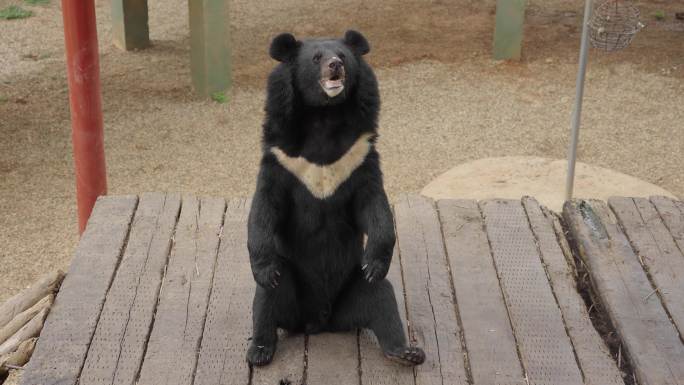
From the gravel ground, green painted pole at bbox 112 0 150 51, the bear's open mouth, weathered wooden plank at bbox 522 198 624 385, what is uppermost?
the bear's open mouth

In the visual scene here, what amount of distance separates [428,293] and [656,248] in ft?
4.17

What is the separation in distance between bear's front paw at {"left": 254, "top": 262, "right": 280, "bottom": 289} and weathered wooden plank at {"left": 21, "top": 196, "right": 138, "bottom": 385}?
0.81 meters

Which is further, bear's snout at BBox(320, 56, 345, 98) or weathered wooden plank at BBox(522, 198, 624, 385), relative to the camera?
weathered wooden plank at BBox(522, 198, 624, 385)

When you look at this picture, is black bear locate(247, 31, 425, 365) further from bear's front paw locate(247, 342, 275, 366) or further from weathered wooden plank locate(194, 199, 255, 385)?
weathered wooden plank locate(194, 199, 255, 385)

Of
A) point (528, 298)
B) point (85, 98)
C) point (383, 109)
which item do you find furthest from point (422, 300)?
point (383, 109)

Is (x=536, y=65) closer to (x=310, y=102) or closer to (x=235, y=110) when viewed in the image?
(x=235, y=110)

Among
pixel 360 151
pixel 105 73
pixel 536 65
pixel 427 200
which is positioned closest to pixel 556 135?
pixel 536 65

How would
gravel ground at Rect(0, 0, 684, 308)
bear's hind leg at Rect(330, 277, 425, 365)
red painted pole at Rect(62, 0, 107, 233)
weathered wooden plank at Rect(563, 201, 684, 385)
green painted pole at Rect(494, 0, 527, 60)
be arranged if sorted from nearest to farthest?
bear's hind leg at Rect(330, 277, 425, 365)
weathered wooden plank at Rect(563, 201, 684, 385)
red painted pole at Rect(62, 0, 107, 233)
gravel ground at Rect(0, 0, 684, 308)
green painted pole at Rect(494, 0, 527, 60)

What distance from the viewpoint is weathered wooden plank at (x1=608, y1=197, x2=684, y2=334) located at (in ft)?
13.7

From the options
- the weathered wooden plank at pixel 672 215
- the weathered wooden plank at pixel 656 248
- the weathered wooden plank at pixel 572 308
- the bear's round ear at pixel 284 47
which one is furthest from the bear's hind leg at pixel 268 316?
the weathered wooden plank at pixel 672 215

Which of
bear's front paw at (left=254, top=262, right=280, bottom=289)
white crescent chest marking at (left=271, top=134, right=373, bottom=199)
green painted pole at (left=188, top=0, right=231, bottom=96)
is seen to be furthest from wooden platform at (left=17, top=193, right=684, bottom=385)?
green painted pole at (left=188, top=0, right=231, bottom=96)

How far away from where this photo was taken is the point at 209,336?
3838 millimetres

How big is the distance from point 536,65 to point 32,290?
6.51 m

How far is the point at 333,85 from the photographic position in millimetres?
3318
